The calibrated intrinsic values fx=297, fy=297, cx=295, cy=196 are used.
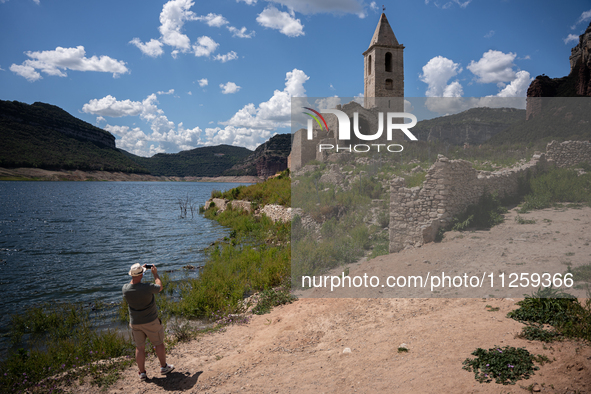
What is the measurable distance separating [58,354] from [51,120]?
141908mm

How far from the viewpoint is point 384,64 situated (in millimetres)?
→ 31734

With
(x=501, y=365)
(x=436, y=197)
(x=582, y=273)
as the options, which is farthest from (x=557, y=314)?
(x=436, y=197)

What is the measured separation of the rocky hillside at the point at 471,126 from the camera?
991 centimetres

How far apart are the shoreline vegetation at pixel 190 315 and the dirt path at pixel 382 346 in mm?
388

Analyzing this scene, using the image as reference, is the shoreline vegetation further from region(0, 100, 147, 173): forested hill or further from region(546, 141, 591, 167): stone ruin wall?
region(0, 100, 147, 173): forested hill

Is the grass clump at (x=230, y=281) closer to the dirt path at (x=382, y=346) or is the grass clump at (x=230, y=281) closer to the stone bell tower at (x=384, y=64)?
the dirt path at (x=382, y=346)

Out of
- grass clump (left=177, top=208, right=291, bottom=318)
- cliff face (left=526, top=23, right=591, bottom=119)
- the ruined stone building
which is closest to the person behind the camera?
grass clump (left=177, top=208, right=291, bottom=318)

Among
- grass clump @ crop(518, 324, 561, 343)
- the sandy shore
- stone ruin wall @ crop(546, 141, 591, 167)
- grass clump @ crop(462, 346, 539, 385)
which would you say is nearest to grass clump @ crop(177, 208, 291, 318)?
grass clump @ crop(462, 346, 539, 385)

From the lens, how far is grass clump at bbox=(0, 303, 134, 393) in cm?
486

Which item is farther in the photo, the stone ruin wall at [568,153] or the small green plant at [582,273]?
the stone ruin wall at [568,153]

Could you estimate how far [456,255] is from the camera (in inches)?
300

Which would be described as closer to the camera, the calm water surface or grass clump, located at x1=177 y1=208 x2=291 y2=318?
grass clump, located at x1=177 y1=208 x2=291 y2=318

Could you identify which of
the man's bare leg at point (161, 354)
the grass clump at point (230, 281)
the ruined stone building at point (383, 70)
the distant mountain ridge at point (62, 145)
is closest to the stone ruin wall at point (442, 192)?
the grass clump at point (230, 281)

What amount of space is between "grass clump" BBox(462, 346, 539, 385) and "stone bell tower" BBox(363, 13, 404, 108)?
29.7 metres
